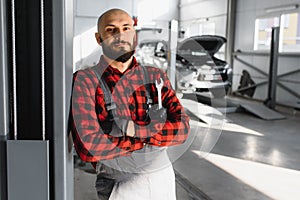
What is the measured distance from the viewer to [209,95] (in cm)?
646

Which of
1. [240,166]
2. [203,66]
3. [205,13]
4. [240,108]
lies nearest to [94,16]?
[205,13]

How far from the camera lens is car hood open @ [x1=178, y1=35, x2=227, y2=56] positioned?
593 centimetres

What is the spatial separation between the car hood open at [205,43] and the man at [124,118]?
492 centimetres

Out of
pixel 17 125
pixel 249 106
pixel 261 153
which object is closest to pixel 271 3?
pixel 249 106

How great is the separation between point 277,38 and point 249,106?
1500 mm

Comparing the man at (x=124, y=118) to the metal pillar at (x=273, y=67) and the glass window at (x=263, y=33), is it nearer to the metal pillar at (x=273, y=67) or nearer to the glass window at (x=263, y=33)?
the metal pillar at (x=273, y=67)

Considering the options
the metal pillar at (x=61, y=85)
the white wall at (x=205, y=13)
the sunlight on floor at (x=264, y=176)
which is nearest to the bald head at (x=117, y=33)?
the metal pillar at (x=61, y=85)

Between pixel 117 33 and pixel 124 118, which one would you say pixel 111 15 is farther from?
pixel 124 118

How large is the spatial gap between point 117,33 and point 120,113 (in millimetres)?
243

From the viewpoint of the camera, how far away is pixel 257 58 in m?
8.16

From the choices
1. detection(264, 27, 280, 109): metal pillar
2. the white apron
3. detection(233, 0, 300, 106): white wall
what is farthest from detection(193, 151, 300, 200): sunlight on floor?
detection(233, 0, 300, 106): white wall

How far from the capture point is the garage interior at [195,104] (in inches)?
25.4

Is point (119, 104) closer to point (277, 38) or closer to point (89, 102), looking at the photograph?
point (89, 102)

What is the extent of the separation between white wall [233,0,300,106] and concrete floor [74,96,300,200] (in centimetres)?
230
